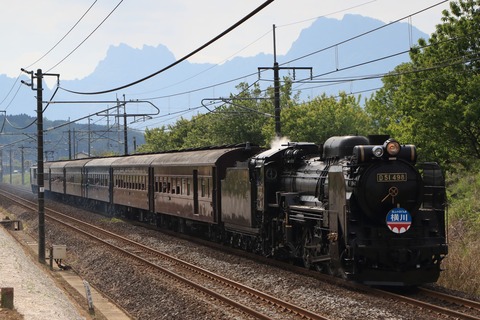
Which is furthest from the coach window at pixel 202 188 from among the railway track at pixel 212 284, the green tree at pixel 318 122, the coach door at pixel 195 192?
the green tree at pixel 318 122

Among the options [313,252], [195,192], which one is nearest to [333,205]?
[313,252]

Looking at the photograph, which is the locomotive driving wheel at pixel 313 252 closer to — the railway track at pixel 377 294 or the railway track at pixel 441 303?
the railway track at pixel 377 294

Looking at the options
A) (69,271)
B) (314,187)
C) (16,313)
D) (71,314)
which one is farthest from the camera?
(69,271)

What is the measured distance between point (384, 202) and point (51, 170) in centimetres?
5150

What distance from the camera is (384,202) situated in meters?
14.1

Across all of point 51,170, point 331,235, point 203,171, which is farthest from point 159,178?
point 51,170

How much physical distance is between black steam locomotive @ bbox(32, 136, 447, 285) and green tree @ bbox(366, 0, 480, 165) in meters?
6.45

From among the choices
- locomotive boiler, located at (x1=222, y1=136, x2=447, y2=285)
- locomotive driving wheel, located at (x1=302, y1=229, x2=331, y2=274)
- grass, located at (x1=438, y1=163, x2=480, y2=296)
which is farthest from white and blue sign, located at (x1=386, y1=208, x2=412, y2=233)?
grass, located at (x1=438, y1=163, x2=480, y2=296)

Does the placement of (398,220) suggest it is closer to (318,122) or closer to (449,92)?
(449,92)

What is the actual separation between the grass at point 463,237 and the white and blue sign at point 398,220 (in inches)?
90.0

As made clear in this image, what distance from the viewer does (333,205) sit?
1453 cm

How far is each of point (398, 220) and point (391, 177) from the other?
0.92 meters

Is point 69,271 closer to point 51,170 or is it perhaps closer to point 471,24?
point 471,24

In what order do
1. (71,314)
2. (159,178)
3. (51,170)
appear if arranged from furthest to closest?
(51,170)
(159,178)
(71,314)
